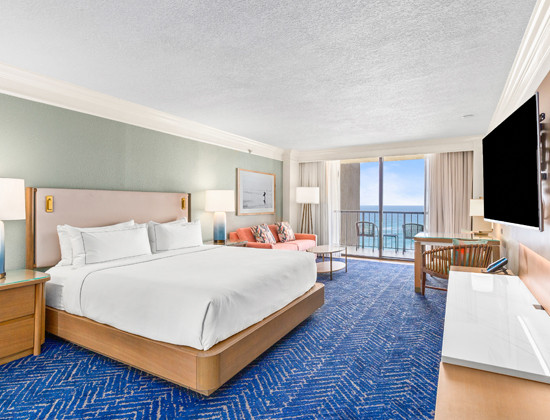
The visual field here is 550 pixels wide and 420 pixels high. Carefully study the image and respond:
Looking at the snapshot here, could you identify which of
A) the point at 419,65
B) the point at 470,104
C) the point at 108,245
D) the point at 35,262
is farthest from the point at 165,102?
the point at 470,104

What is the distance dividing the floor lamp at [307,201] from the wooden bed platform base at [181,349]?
4320 millimetres

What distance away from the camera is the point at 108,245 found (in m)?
3.17

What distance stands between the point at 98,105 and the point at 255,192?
341 cm

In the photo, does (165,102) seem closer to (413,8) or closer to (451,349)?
(413,8)

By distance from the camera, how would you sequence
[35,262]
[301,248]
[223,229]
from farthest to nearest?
[301,248] < [223,229] < [35,262]

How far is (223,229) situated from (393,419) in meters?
3.67

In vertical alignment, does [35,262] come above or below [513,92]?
below

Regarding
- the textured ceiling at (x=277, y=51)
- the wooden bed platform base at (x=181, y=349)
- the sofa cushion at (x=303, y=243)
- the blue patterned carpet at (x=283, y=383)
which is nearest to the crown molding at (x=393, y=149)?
the textured ceiling at (x=277, y=51)

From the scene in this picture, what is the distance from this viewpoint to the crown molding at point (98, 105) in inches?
118

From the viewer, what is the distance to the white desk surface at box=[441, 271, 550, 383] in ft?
3.44

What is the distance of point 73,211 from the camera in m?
3.39

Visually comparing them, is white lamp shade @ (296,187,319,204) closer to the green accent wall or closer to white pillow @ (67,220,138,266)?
the green accent wall

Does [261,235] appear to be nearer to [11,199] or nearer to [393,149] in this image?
[393,149]

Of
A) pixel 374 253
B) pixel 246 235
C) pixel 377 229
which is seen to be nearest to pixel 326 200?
pixel 377 229
